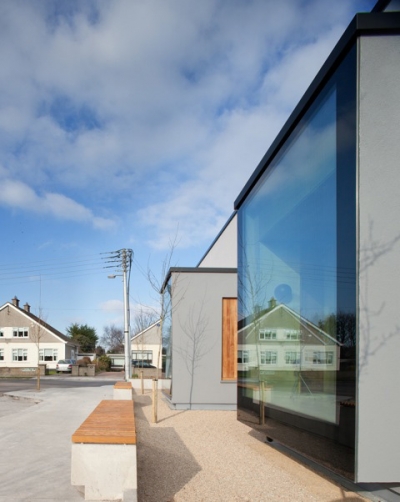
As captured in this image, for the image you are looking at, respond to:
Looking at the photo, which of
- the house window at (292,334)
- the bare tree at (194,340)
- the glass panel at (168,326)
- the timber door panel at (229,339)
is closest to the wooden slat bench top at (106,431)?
the house window at (292,334)

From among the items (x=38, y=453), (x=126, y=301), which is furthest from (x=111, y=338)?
(x=38, y=453)

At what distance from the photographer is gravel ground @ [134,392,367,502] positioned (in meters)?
5.59

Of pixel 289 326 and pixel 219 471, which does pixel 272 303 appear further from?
pixel 219 471

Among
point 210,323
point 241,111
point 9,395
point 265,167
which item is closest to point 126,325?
point 9,395

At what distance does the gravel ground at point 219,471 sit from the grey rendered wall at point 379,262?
5.87ft

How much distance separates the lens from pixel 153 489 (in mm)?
5699

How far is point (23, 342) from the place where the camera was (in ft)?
171

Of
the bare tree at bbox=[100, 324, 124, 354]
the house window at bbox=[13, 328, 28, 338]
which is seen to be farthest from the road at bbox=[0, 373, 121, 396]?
the bare tree at bbox=[100, 324, 124, 354]

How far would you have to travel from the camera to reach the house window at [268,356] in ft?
22.8

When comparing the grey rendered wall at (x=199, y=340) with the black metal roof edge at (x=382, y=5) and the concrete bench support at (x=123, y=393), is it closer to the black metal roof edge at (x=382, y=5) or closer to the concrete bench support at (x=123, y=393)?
the concrete bench support at (x=123, y=393)

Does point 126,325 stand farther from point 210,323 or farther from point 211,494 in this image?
point 211,494

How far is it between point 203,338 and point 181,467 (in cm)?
745

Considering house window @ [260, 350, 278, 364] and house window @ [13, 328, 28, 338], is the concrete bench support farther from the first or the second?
house window @ [13, 328, 28, 338]

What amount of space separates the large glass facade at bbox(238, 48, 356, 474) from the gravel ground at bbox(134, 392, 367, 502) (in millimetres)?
595
